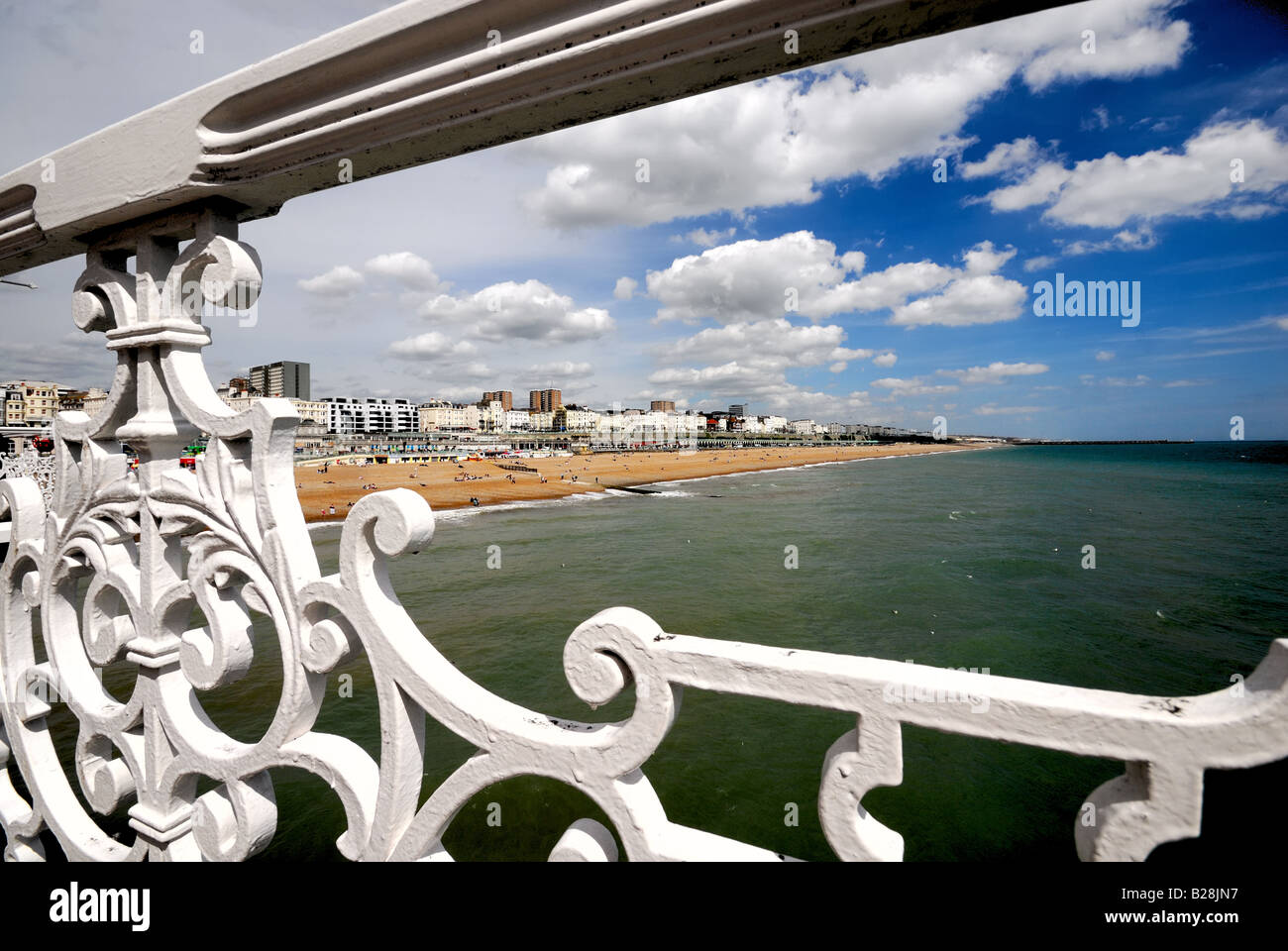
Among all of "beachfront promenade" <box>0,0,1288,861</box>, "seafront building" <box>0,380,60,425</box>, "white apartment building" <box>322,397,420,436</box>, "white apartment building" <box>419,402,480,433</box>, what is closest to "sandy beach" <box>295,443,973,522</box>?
"beachfront promenade" <box>0,0,1288,861</box>

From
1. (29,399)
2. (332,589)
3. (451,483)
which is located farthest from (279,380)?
(332,589)

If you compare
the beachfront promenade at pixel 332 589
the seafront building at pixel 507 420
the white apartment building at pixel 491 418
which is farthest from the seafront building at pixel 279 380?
the beachfront promenade at pixel 332 589

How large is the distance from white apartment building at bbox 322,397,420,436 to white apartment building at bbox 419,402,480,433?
251cm

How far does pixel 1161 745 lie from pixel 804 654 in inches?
21.0

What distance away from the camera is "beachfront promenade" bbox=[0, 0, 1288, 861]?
3.25 feet

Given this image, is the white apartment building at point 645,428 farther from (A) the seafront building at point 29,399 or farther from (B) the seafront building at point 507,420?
(A) the seafront building at point 29,399

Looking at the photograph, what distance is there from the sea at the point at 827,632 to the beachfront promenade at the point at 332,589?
1.38ft

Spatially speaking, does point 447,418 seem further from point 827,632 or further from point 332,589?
point 332,589

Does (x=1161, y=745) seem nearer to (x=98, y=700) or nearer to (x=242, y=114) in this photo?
(x=242, y=114)

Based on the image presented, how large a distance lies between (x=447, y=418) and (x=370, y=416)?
16.9 metres
